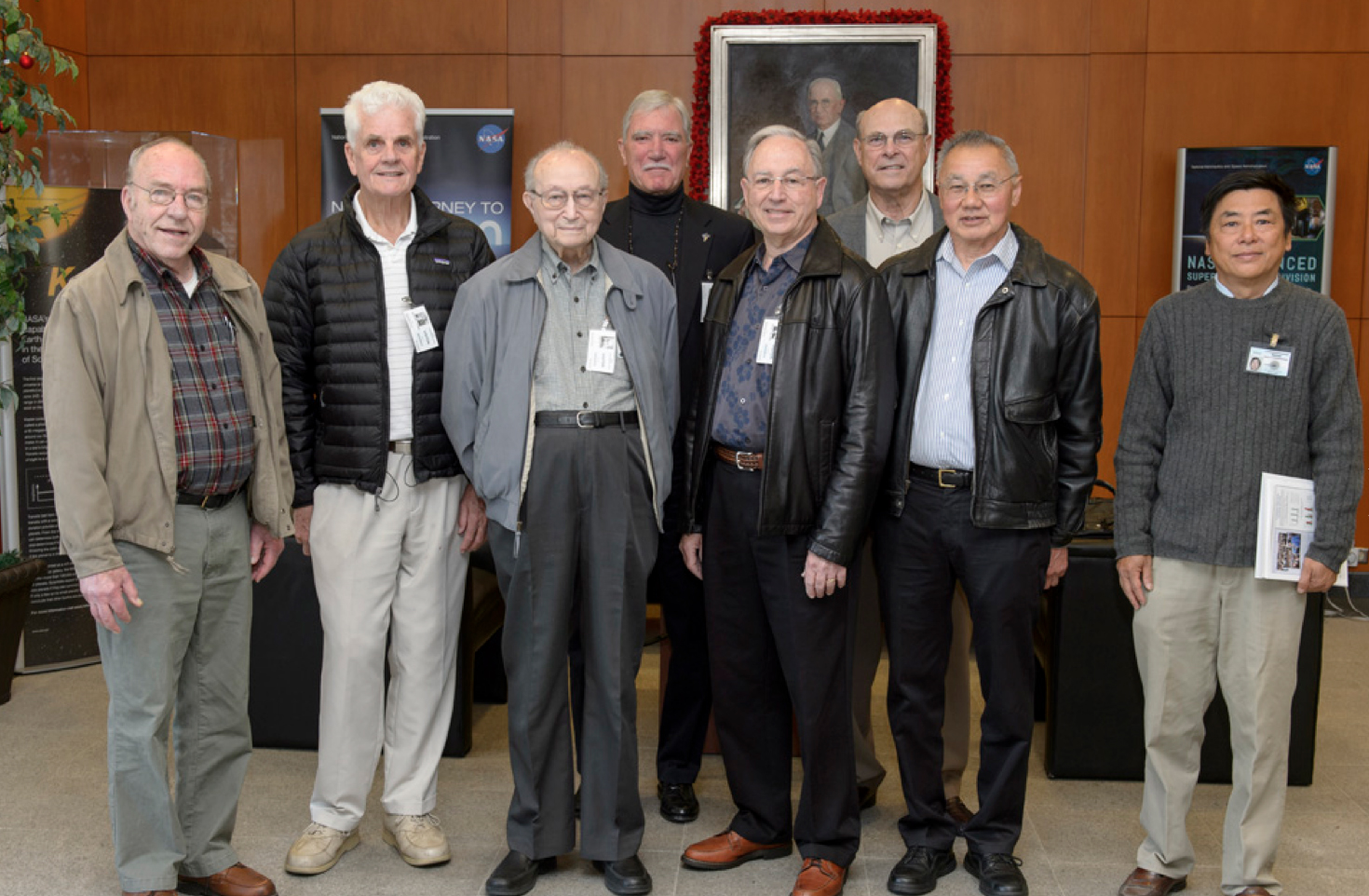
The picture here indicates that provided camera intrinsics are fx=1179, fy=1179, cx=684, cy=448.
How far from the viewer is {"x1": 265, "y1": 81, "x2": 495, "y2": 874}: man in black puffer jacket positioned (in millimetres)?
2994

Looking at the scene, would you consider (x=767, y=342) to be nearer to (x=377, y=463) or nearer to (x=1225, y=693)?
(x=377, y=463)

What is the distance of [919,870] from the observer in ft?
9.70

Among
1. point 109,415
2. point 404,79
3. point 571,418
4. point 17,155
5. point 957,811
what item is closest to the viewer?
point 109,415

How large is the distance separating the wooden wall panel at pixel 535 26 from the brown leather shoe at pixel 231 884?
4.52 m

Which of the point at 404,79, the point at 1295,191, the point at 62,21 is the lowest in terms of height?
the point at 1295,191

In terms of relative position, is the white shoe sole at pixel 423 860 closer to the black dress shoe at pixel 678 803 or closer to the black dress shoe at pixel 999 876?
the black dress shoe at pixel 678 803

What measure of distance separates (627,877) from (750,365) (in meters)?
1.31

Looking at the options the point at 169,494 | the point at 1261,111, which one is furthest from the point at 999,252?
the point at 1261,111

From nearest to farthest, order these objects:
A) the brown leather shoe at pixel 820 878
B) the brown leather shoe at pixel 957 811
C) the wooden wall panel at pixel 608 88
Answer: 1. the brown leather shoe at pixel 820 878
2. the brown leather shoe at pixel 957 811
3. the wooden wall panel at pixel 608 88

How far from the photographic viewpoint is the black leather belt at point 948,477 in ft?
9.25

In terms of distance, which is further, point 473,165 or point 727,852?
point 473,165

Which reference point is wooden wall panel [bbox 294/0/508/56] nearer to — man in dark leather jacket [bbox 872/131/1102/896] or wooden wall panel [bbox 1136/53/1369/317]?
wooden wall panel [bbox 1136/53/1369/317]

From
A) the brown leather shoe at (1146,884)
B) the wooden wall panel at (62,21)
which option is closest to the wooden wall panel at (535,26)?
the wooden wall panel at (62,21)

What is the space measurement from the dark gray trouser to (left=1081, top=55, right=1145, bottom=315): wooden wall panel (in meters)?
4.11
